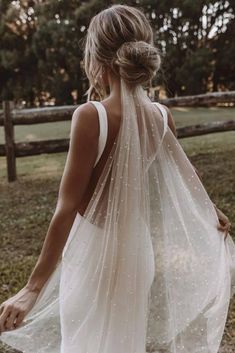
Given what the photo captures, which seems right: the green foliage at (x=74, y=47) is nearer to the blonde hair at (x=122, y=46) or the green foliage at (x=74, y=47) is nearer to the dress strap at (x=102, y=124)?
the blonde hair at (x=122, y=46)

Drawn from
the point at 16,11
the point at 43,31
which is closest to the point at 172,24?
the point at 43,31

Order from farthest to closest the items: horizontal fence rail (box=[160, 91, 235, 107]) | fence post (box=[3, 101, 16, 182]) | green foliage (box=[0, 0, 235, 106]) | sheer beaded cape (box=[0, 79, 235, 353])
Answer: green foliage (box=[0, 0, 235, 106]) → horizontal fence rail (box=[160, 91, 235, 107]) → fence post (box=[3, 101, 16, 182]) → sheer beaded cape (box=[0, 79, 235, 353])

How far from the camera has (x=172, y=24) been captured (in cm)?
1773

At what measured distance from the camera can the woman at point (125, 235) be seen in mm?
1486

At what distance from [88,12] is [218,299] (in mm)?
15570

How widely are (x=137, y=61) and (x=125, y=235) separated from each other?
53 cm

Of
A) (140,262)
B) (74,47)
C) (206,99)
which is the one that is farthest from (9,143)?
(74,47)

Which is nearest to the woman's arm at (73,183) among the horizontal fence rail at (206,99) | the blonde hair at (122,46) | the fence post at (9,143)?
the blonde hair at (122,46)

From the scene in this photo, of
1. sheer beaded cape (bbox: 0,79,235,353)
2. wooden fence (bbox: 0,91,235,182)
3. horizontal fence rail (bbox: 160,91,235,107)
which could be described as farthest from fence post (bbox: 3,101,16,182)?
sheer beaded cape (bbox: 0,79,235,353)

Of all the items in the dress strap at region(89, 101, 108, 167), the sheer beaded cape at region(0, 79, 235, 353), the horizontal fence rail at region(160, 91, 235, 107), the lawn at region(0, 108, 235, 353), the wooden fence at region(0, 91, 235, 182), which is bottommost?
the lawn at region(0, 108, 235, 353)

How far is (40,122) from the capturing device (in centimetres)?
798

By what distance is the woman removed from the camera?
1486mm

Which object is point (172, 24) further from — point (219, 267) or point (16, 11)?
point (219, 267)

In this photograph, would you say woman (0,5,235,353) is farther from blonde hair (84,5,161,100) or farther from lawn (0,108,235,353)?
lawn (0,108,235,353)
